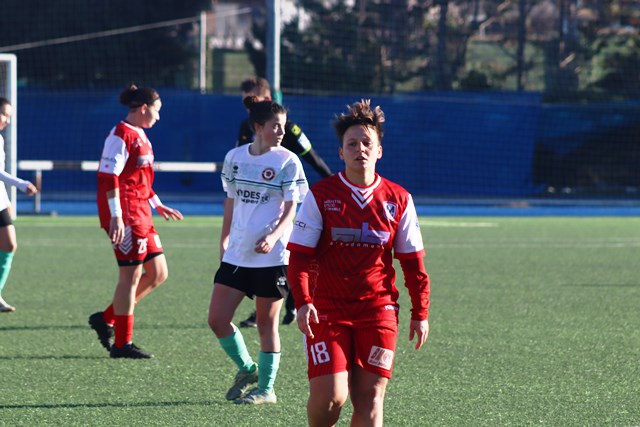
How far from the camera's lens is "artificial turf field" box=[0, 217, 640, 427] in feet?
20.1

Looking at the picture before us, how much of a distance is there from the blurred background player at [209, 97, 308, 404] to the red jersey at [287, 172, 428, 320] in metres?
1.48

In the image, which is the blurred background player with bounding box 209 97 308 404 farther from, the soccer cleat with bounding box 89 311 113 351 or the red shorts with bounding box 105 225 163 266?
the soccer cleat with bounding box 89 311 113 351

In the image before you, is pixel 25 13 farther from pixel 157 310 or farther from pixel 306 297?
pixel 306 297

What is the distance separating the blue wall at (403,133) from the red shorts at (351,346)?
24.1 meters

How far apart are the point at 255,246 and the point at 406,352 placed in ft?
7.10

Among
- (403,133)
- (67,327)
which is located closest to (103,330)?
(67,327)

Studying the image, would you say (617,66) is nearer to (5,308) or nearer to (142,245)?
(5,308)

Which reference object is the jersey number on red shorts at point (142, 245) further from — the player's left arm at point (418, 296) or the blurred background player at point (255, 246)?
the player's left arm at point (418, 296)

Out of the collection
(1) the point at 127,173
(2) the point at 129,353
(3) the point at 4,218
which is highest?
(1) the point at 127,173

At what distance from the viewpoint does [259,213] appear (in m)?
6.45

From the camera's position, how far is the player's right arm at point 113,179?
24.6ft

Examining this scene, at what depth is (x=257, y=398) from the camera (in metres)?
6.31

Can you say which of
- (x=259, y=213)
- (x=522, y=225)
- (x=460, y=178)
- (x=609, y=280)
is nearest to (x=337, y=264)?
(x=259, y=213)

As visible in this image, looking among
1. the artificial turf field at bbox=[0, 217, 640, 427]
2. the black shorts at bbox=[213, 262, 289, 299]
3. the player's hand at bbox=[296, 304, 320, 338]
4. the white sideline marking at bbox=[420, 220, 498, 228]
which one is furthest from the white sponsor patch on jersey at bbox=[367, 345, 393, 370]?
the white sideline marking at bbox=[420, 220, 498, 228]
